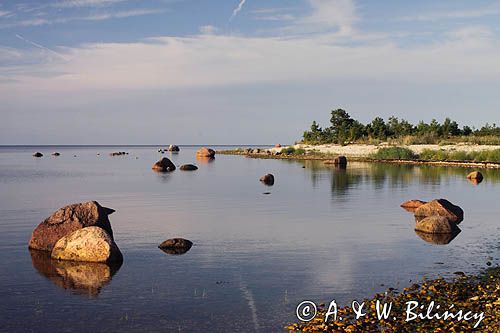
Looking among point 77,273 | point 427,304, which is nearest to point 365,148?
point 77,273

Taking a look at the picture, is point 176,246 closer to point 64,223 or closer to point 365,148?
point 64,223

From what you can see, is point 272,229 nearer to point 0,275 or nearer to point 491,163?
point 0,275

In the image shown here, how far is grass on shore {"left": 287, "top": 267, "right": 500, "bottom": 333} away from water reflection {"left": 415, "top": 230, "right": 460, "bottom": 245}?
635 cm

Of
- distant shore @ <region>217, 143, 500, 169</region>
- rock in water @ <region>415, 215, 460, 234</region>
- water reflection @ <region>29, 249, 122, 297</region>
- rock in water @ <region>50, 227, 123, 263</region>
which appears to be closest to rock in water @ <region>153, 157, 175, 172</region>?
distant shore @ <region>217, 143, 500, 169</region>

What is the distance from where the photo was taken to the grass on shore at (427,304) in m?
12.5

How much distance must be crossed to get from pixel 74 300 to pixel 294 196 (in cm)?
2857

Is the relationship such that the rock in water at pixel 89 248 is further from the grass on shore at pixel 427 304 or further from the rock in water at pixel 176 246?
the grass on shore at pixel 427 304

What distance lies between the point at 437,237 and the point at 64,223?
1638cm

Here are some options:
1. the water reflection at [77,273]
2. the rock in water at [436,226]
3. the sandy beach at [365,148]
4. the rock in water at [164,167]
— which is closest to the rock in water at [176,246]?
the water reflection at [77,273]

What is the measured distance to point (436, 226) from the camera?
25.5 m

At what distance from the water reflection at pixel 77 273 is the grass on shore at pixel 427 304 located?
23.5 ft

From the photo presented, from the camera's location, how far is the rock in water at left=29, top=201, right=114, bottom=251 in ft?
71.1

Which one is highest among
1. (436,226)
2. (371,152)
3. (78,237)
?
(371,152)

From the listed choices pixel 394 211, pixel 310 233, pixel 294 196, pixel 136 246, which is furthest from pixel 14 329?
pixel 294 196
